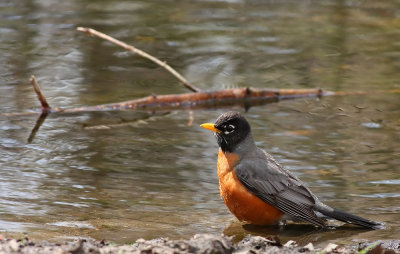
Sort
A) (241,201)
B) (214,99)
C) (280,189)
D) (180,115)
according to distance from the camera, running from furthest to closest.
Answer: (214,99) < (180,115) < (280,189) < (241,201)

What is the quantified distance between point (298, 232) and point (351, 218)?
44 centimetres

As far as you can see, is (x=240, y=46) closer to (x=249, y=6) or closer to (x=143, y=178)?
(x=249, y=6)

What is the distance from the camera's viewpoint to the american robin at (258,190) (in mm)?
5852

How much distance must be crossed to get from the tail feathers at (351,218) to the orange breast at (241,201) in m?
0.41

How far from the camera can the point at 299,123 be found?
8.72 m

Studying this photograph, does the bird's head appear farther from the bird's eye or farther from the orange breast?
the orange breast

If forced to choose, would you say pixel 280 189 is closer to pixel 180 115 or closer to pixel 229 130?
pixel 229 130

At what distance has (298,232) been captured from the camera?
19.5 feet

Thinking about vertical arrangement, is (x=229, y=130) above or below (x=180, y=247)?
above

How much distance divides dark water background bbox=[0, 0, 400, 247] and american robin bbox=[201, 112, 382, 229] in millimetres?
128

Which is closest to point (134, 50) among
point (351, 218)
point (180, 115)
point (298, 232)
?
point (180, 115)

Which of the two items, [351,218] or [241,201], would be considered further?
[241,201]

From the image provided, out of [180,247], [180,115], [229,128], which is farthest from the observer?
[180,115]

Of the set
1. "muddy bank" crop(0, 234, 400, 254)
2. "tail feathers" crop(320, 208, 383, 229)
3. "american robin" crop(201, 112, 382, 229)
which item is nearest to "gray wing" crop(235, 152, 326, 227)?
"american robin" crop(201, 112, 382, 229)
